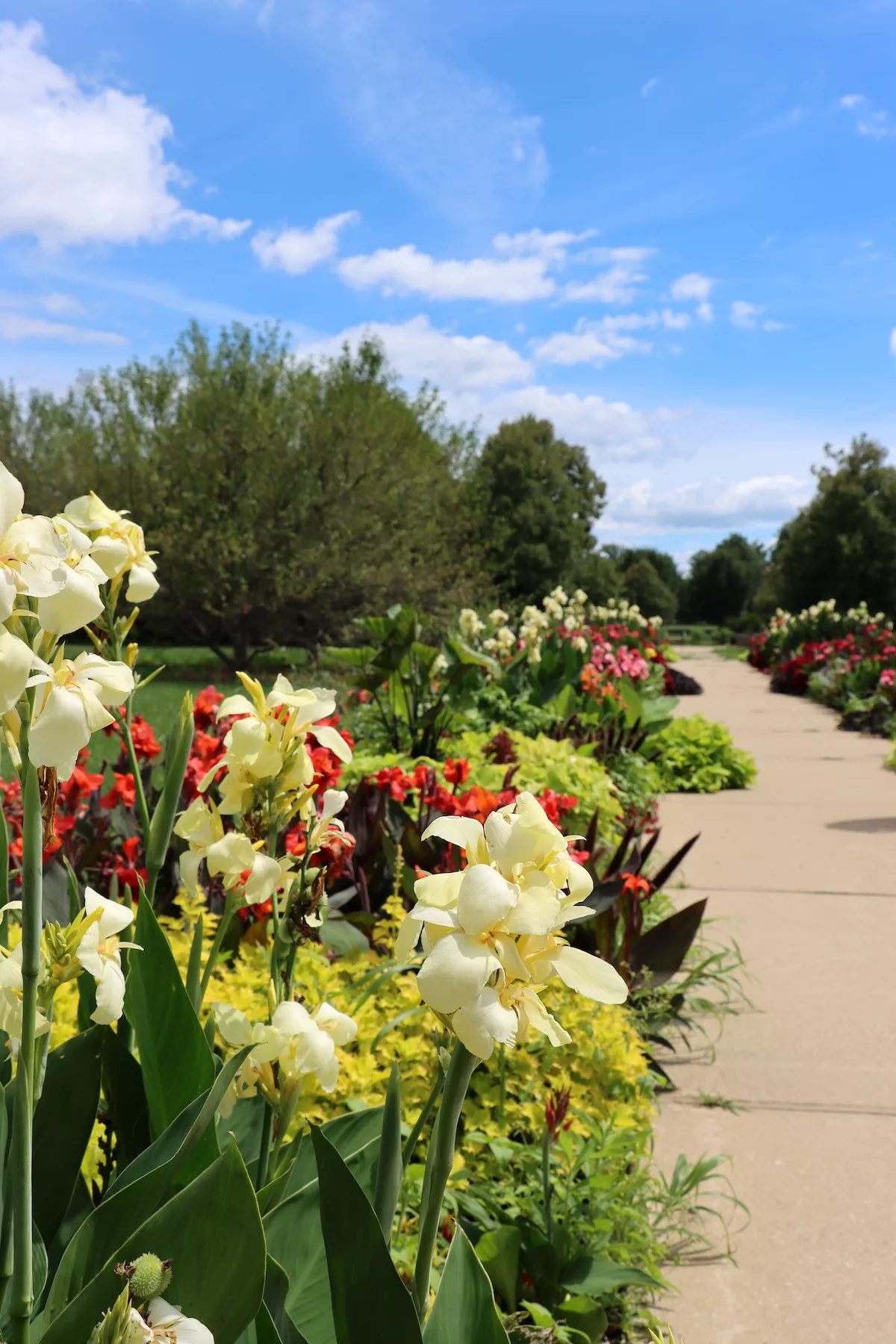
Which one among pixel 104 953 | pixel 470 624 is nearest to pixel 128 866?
pixel 104 953

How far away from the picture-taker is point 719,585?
248 feet

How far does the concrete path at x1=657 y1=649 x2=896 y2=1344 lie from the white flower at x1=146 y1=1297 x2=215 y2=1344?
1.65 meters

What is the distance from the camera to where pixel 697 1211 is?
7.97ft

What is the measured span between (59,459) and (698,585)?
6281 centimetres

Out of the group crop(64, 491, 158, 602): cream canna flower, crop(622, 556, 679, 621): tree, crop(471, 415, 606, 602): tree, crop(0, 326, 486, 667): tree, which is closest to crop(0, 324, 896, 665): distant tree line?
crop(0, 326, 486, 667): tree

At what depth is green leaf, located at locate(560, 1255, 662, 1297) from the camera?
6.24ft

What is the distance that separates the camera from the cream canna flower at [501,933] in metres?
0.72

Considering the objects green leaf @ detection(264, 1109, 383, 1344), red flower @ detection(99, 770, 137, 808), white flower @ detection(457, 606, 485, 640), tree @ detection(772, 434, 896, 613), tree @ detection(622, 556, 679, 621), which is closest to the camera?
green leaf @ detection(264, 1109, 383, 1344)

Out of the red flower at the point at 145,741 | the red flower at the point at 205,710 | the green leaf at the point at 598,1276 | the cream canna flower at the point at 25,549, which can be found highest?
the cream canna flower at the point at 25,549

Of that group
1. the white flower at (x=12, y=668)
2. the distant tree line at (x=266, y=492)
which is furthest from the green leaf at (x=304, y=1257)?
the distant tree line at (x=266, y=492)

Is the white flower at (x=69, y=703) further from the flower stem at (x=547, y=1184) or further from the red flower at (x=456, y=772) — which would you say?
the red flower at (x=456, y=772)

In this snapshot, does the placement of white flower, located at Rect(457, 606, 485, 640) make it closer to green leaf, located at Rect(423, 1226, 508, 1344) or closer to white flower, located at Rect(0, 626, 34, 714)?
green leaf, located at Rect(423, 1226, 508, 1344)

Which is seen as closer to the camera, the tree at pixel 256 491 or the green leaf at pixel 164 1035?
the green leaf at pixel 164 1035

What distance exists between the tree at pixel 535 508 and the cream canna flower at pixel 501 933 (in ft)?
101
